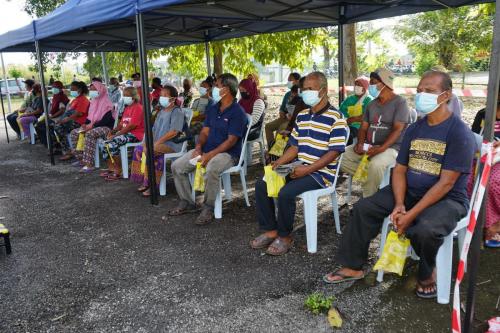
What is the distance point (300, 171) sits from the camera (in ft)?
12.0

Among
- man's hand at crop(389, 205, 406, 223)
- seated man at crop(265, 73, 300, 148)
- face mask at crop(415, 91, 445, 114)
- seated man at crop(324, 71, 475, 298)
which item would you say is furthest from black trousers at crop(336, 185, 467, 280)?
seated man at crop(265, 73, 300, 148)

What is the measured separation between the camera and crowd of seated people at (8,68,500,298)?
283cm

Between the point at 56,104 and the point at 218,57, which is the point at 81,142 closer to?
the point at 56,104

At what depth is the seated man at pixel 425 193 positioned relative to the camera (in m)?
2.76

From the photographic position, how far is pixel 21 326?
9.12 feet

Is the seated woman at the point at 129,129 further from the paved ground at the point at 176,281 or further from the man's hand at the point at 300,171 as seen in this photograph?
the man's hand at the point at 300,171

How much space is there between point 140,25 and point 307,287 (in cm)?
338

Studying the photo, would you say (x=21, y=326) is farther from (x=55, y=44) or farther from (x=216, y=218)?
(x=55, y=44)

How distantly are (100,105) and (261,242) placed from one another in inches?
193

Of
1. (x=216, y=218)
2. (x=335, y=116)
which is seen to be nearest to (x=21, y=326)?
(x=216, y=218)

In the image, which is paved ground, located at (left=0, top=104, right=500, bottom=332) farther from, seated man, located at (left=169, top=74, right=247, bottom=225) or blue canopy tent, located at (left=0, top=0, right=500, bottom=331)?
blue canopy tent, located at (left=0, top=0, right=500, bottom=331)

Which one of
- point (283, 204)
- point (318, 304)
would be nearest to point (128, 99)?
point (283, 204)

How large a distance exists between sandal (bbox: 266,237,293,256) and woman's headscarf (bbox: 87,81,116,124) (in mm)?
4859

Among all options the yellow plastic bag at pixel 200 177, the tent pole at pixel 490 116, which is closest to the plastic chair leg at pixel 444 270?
the tent pole at pixel 490 116
